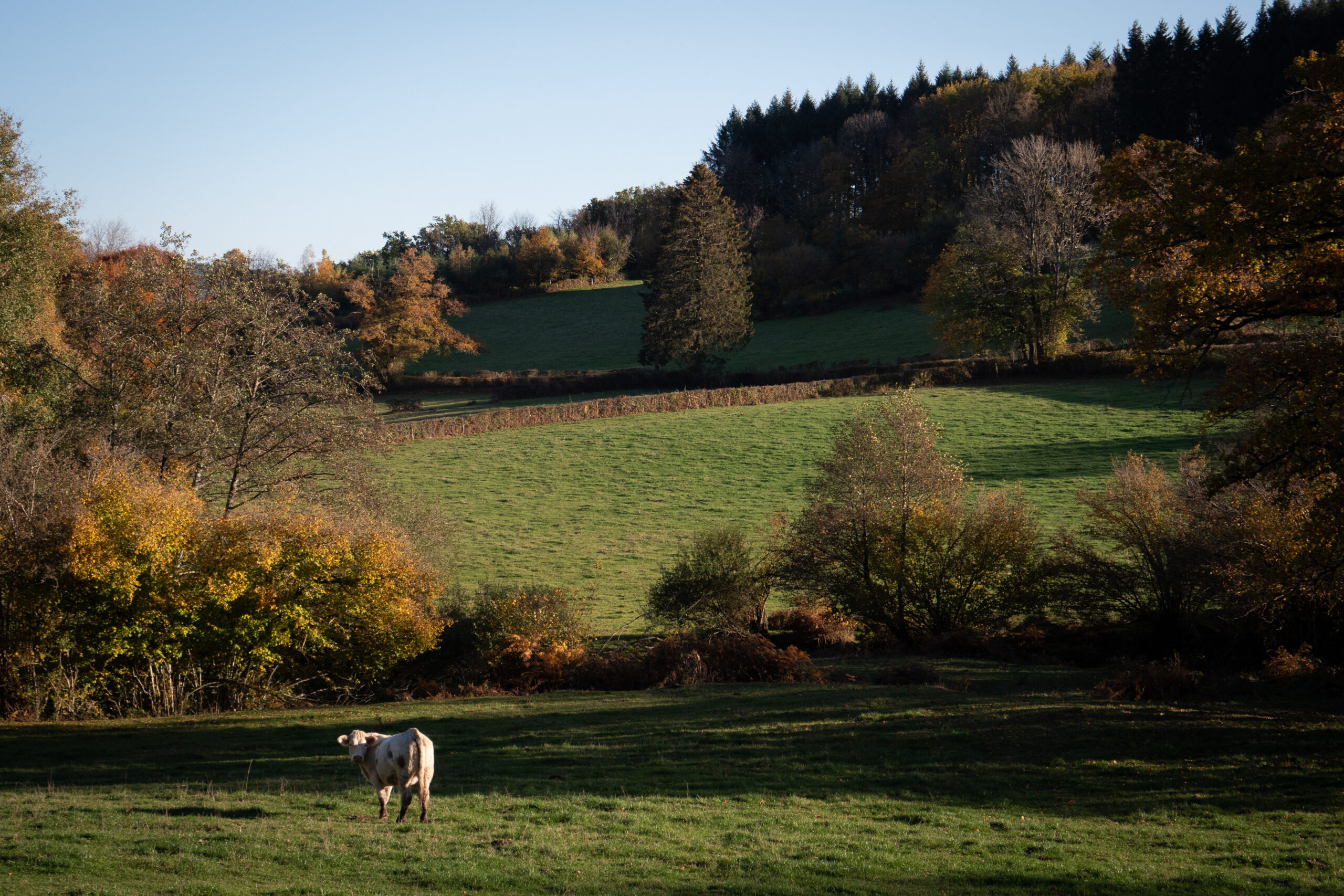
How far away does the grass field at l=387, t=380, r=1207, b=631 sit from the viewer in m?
34.8

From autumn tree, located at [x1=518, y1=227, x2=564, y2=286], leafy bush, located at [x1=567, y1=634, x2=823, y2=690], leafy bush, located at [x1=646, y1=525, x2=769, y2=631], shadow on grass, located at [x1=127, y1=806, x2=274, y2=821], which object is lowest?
leafy bush, located at [x1=567, y1=634, x2=823, y2=690]

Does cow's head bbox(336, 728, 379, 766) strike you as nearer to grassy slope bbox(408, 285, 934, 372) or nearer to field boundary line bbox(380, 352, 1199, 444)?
field boundary line bbox(380, 352, 1199, 444)

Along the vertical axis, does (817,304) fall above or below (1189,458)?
above

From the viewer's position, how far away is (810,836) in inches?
402

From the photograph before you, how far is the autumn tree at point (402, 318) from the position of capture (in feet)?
243

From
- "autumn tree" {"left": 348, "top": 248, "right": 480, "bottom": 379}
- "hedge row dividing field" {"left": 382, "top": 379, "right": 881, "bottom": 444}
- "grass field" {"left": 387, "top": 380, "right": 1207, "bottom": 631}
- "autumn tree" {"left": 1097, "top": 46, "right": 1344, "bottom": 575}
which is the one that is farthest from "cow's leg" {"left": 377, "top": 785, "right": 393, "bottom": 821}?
"autumn tree" {"left": 348, "top": 248, "right": 480, "bottom": 379}

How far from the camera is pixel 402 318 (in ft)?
244

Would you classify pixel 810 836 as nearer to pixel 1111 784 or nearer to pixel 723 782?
pixel 723 782

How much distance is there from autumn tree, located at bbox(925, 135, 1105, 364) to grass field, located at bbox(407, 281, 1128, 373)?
8164mm

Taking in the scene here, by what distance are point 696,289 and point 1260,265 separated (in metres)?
56.7

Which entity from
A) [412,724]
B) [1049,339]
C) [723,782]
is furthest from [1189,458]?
[1049,339]

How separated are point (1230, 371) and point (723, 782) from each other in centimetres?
1032

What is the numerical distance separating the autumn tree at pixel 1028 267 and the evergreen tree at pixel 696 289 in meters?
16.6

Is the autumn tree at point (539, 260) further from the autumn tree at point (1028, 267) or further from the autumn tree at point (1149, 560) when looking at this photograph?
the autumn tree at point (1149, 560)
